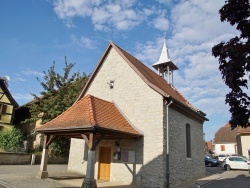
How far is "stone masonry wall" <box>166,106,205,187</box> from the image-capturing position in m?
13.6

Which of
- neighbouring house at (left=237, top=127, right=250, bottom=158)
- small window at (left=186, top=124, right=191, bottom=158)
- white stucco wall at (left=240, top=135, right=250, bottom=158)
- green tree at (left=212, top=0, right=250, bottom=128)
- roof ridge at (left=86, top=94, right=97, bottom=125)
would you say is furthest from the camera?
white stucco wall at (left=240, top=135, right=250, bottom=158)

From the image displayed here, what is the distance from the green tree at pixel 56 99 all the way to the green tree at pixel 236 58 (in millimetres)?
18637

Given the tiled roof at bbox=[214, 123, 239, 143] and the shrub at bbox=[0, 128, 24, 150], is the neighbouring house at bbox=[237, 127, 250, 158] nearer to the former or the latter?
the tiled roof at bbox=[214, 123, 239, 143]

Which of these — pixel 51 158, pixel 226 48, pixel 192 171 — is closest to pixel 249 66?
pixel 226 48

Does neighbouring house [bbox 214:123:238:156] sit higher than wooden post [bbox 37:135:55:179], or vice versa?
neighbouring house [bbox 214:123:238:156]

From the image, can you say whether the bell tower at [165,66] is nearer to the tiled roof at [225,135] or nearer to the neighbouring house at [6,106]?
the neighbouring house at [6,106]

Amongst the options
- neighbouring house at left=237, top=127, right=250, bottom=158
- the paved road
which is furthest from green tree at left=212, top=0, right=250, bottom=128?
neighbouring house at left=237, top=127, right=250, bottom=158

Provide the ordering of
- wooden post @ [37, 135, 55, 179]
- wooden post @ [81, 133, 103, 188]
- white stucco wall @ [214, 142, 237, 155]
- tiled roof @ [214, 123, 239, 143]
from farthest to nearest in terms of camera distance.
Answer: tiled roof @ [214, 123, 239, 143] < white stucco wall @ [214, 142, 237, 155] < wooden post @ [37, 135, 55, 179] < wooden post @ [81, 133, 103, 188]

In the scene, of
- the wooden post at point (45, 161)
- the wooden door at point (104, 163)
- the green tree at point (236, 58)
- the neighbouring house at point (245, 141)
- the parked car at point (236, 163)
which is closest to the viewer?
the green tree at point (236, 58)

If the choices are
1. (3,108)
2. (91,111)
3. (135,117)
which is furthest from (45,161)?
(3,108)

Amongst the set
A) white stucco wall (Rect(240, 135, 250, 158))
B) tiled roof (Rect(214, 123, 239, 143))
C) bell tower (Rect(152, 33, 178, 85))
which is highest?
bell tower (Rect(152, 33, 178, 85))

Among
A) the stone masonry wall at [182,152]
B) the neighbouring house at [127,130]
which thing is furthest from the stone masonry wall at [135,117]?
the stone masonry wall at [182,152]

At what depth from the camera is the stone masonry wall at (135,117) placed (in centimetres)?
1280

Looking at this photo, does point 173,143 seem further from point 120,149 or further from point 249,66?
point 249,66
